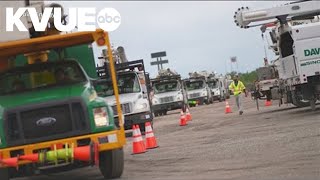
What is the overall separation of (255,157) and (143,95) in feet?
31.2

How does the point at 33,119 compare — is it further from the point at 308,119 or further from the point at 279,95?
the point at 279,95

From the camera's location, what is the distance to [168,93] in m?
36.7

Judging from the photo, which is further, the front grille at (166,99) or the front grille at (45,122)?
the front grille at (166,99)

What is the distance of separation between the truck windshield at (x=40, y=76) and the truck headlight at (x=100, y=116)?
1.13 metres

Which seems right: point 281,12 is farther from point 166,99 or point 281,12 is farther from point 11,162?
point 166,99

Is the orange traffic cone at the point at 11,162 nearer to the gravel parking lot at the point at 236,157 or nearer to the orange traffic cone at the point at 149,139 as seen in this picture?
the gravel parking lot at the point at 236,157

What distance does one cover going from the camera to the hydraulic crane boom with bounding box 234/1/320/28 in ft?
65.6

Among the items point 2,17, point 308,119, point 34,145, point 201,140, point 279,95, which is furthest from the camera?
point 279,95

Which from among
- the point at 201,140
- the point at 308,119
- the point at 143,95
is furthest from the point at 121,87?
the point at 308,119

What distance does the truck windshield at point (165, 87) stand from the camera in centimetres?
3684

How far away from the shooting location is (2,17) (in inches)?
480

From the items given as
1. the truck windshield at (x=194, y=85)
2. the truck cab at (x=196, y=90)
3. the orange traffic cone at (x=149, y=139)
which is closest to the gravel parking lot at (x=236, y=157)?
the orange traffic cone at (x=149, y=139)

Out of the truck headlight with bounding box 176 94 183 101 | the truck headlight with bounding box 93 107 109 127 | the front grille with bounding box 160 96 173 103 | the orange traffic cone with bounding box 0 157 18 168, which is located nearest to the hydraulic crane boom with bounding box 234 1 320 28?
the truck headlight with bounding box 93 107 109 127

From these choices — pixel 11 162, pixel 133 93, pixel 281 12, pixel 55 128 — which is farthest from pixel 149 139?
pixel 281 12
